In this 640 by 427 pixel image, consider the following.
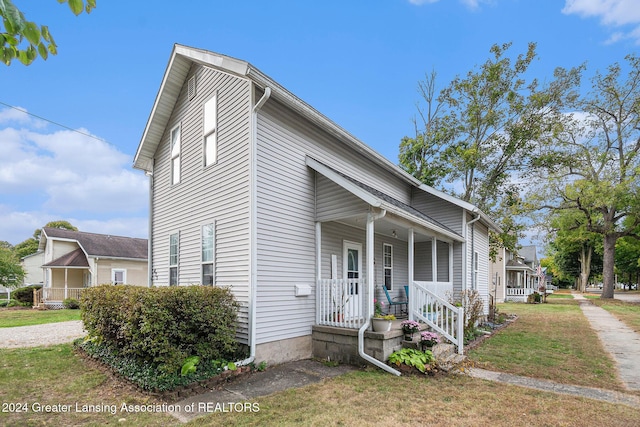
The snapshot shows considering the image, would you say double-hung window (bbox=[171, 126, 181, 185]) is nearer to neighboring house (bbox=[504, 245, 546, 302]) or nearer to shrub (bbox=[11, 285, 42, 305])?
neighboring house (bbox=[504, 245, 546, 302])

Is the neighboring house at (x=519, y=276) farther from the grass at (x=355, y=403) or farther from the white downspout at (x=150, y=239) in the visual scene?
the white downspout at (x=150, y=239)

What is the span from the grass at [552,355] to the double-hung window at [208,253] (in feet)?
20.3

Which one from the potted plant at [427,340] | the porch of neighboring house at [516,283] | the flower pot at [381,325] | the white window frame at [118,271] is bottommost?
the porch of neighboring house at [516,283]

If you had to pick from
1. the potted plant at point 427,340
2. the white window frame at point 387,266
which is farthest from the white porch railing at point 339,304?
the white window frame at point 387,266

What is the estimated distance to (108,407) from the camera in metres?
5.04

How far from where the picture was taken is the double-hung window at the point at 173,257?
9.36 metres

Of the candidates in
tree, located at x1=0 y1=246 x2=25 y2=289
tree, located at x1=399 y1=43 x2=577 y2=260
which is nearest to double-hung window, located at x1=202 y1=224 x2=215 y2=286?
tree, located at x1=399 y1=43 x2=577 y2=260

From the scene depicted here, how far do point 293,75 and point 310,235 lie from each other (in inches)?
456

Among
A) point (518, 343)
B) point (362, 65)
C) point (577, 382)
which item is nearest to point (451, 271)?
point (518, 343)

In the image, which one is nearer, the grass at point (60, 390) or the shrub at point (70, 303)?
the grass at point (60, 390)

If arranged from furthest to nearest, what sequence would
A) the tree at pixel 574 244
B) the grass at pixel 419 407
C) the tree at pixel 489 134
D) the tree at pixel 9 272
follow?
the tree at pixel 574 244, the tree at pixel 9 272, the tree at pixel 489 134, the grass at pixel 419 407

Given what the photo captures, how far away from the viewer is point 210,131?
8.52 meters

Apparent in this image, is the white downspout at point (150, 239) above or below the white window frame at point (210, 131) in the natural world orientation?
below

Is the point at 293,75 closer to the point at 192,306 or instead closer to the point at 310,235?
the point at 310,235
